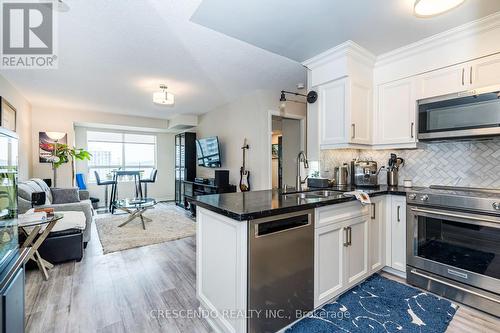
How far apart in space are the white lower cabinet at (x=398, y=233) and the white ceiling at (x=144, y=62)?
2113mm

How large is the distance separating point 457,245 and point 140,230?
4.41 meters

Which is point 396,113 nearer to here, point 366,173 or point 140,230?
point 366,173

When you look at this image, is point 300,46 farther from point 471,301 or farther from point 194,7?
point 471,301

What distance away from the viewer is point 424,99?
93.6 inches

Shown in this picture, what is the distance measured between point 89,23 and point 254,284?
266 centimetres

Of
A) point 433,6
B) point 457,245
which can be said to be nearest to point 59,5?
point 433,6

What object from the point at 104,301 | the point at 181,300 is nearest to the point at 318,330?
the point at 181,300

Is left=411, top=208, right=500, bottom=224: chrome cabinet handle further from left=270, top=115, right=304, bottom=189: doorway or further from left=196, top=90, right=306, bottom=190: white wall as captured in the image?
left=270, top=115, right=304, bottom=189: doorway

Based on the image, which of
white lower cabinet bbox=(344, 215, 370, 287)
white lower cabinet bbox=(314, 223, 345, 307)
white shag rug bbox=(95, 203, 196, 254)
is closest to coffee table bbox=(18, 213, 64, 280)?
white shag rug bbox=(95, 203, 196, 254)

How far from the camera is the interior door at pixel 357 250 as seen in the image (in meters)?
2.08

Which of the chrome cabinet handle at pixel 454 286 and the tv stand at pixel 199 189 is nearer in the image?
the chrome cabinet handle at pixel 454 286

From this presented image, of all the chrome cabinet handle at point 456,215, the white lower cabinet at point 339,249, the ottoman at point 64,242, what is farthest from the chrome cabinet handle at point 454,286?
the ottoman at point 64,242

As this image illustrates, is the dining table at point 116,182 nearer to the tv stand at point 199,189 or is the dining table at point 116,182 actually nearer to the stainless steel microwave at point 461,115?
the tv stand at point 199,189

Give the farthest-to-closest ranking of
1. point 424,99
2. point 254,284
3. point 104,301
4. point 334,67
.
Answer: point 334,67
point 424,99
point 104,301
point 254,284
